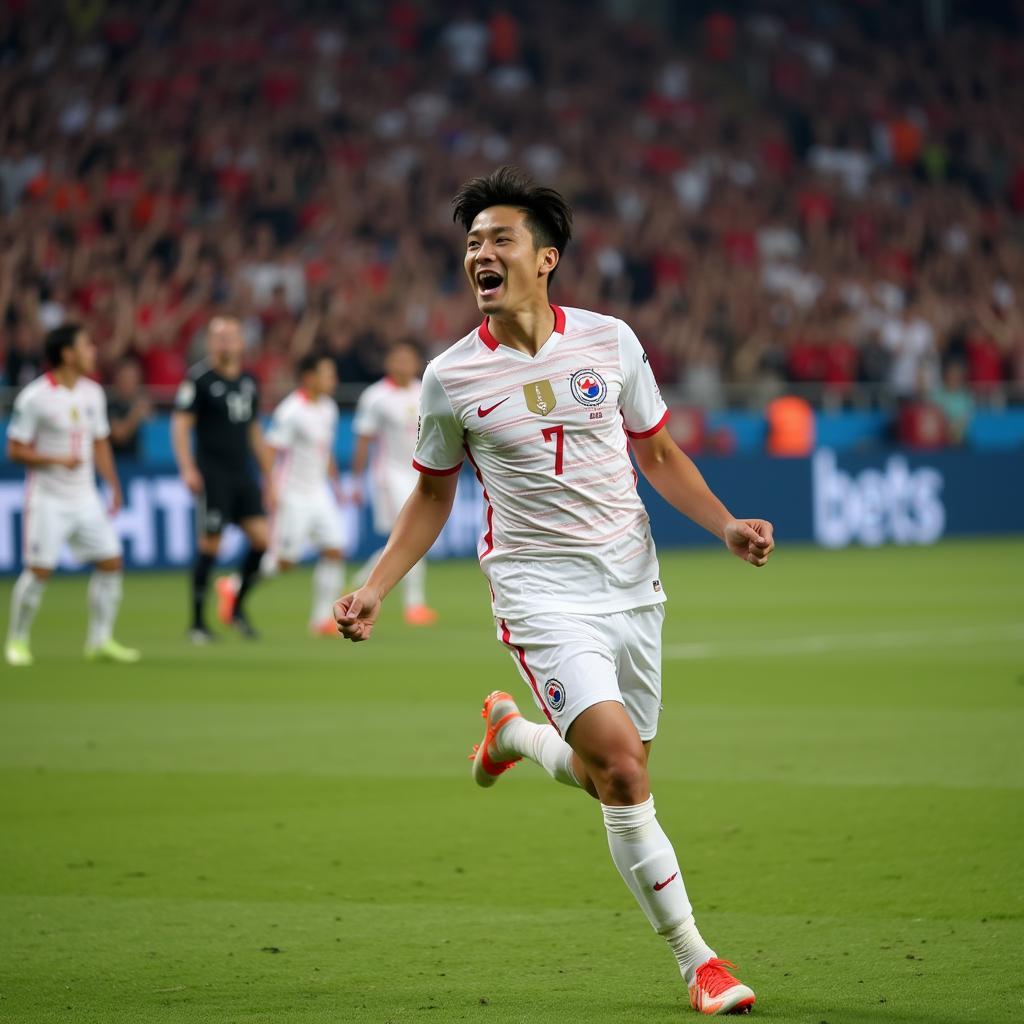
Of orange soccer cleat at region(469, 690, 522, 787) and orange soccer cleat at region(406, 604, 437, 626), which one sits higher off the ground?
orange soccer cleat at region(469, 690, 522, 787)

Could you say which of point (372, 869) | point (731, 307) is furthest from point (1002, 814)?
point (731, 307)

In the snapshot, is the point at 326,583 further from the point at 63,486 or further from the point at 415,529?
the point at 415,529

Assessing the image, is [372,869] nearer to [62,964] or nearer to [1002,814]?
[62,964]

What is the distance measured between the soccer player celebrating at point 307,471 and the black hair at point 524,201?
37.0 ft

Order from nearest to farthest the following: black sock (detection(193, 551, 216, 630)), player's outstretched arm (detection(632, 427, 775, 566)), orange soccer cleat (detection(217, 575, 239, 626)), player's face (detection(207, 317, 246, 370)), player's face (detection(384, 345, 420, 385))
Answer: player's outstretched arm (detection(632, 427, 775, 566)), player's face (detection(207, 317, 246, 370)), black sock (detection(193, 551, 216, 630)), orange soccer cleat (detection(217, 575, 239, 626)), player's face (detection(384, 345, 420, 385))

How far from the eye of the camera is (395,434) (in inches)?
701

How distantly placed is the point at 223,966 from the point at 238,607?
1061 centimetres

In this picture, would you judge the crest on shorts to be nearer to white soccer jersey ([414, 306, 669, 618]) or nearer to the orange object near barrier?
white soccer jersey ([414, 306, 669, 618])

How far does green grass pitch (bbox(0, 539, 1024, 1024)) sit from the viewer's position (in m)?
5.40

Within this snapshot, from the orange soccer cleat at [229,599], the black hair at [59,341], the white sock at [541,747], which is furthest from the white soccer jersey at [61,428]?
the white sock at [541,747]

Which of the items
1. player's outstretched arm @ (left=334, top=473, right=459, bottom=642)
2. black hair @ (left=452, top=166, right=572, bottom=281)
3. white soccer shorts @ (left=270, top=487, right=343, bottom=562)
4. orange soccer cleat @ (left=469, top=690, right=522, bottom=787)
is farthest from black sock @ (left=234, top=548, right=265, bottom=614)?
black hair @ (left=452, top=166, right=572, bottom=281)

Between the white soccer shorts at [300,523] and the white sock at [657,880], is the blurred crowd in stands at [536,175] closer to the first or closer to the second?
the white soccer shorts at [300,523]

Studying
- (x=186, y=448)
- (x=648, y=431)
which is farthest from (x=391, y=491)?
(x=648, y=431)

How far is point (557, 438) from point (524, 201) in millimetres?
729
